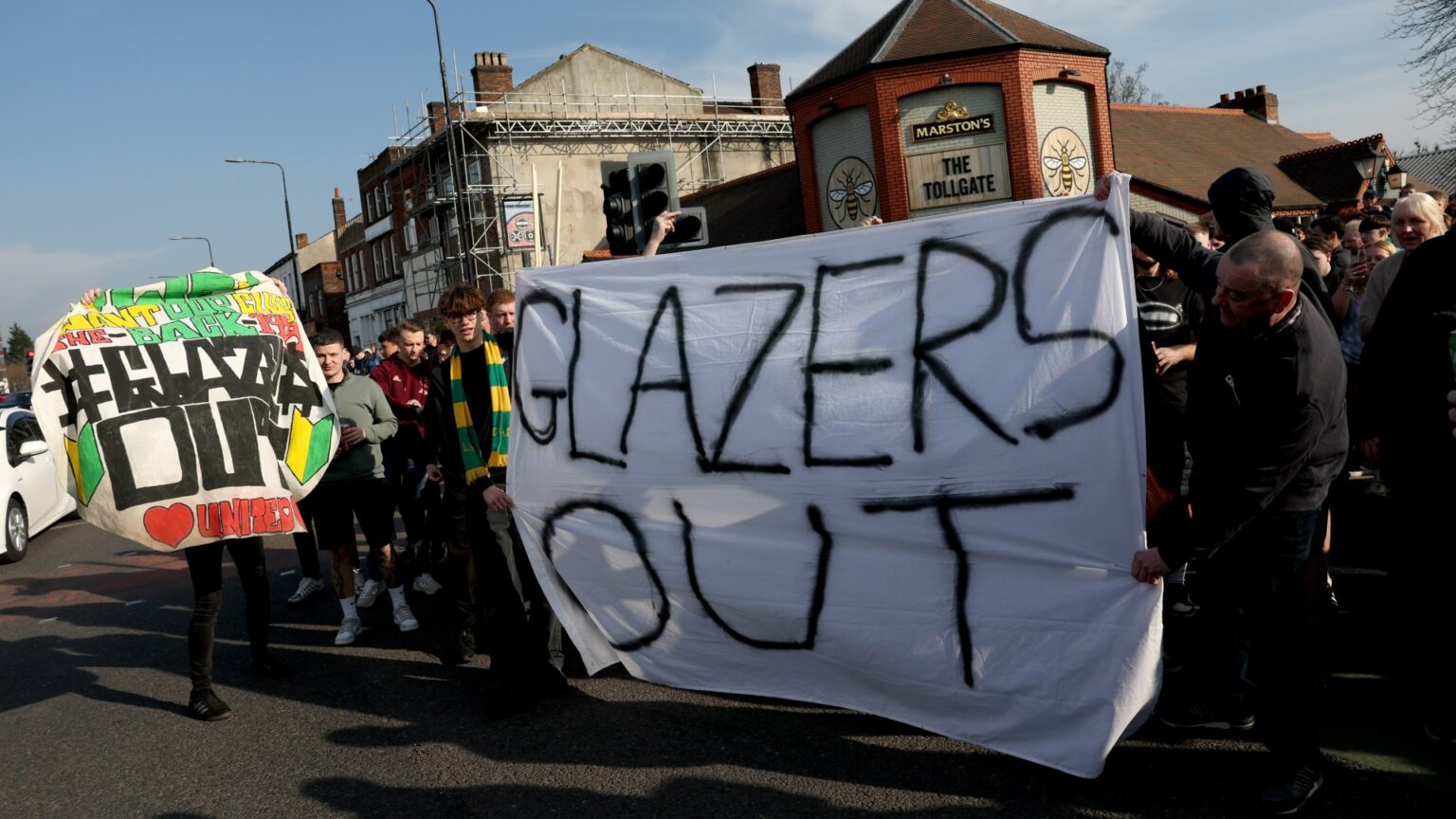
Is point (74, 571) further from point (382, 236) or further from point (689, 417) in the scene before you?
point (382, 236)

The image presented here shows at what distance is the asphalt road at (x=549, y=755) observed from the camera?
348 centimetres

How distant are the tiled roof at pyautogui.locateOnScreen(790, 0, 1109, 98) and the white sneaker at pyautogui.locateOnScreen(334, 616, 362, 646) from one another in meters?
16.8

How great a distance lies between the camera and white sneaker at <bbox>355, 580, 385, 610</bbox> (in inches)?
281

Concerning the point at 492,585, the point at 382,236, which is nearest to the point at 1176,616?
the point at 492,585

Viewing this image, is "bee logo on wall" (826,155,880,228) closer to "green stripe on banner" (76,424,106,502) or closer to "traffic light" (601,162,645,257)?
"traffic light" (601,162,645,257)

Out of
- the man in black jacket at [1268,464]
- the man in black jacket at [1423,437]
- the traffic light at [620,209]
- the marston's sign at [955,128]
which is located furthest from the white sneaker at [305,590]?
the marston's sign at [955,128]

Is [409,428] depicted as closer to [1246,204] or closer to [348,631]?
[348,631]

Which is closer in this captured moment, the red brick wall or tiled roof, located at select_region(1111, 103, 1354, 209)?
the red brick wall

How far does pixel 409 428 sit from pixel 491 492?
290cm

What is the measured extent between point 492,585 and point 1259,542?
3.33 m

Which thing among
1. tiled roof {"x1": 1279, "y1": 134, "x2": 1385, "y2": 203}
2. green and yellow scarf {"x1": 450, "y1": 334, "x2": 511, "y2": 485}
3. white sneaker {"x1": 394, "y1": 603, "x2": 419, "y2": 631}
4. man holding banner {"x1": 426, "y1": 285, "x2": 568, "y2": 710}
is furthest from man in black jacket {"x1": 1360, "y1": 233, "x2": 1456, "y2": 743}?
tiled roof {"x1": 1279, "y1": 134, "x2": 1385, "y2": 203}

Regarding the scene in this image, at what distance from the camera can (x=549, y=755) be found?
14.0ft

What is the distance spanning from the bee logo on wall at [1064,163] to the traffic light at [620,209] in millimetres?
13432

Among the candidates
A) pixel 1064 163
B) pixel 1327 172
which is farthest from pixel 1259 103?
pixel 1064 163
